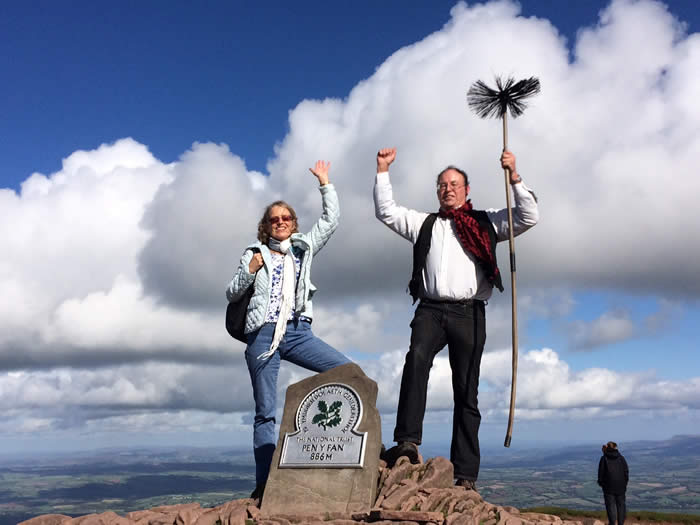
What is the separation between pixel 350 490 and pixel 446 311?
242 centimetres

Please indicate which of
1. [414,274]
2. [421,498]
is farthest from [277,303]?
[421,498]

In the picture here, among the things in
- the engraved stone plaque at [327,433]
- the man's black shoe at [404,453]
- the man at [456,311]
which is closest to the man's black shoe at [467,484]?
the man at [456,311]

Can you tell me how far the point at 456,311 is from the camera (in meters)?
7.72

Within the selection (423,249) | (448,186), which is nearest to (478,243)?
(423,249)

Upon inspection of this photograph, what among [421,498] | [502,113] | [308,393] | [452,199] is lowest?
[421,498]

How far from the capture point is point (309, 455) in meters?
7.18

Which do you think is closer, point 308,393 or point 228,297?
point 308,393

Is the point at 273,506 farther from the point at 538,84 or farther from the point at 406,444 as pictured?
the point at 538,84

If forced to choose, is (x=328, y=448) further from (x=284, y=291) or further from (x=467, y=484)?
(x=284, y=291)

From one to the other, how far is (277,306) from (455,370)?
240 cm

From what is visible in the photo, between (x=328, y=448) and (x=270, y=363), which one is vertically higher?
(x=270, y=363)

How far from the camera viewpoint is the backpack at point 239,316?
26.5ft

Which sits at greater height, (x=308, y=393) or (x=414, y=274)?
(x=414, y=274)

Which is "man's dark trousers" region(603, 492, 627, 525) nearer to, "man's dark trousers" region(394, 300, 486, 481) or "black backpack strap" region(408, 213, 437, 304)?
"man's dark trousers" region(394, 300, 486, 481)
